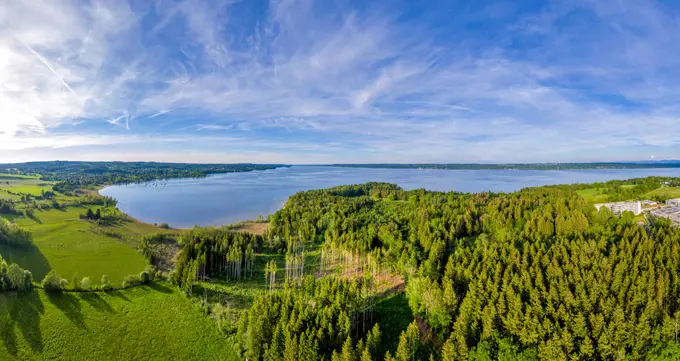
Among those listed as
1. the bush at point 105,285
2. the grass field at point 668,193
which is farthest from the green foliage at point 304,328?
the grass field at point 668,193

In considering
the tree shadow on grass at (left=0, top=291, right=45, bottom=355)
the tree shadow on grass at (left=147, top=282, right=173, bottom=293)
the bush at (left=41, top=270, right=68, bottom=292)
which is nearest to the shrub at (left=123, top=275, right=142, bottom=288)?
the tree shadow on grass at (left=147, top=282, right=173, bottom=293)

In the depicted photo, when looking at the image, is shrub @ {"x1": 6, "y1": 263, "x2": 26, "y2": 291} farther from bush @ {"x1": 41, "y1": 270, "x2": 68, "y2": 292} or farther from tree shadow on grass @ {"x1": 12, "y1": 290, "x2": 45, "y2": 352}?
bush @ {"x1": 41, "y1": 270, "x2": 68, "y2": 292}

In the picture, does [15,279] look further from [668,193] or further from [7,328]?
[668,193]

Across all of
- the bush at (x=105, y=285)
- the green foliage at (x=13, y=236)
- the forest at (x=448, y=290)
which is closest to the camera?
the forest at (x=448, y=290)

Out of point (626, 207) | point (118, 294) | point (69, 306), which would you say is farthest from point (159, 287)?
point (626, 207)

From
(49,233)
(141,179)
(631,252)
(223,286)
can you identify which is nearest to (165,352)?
(223,286)

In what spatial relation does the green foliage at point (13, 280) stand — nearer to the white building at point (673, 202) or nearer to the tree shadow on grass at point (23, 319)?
the tree shadow on grass at point (23, 319)
